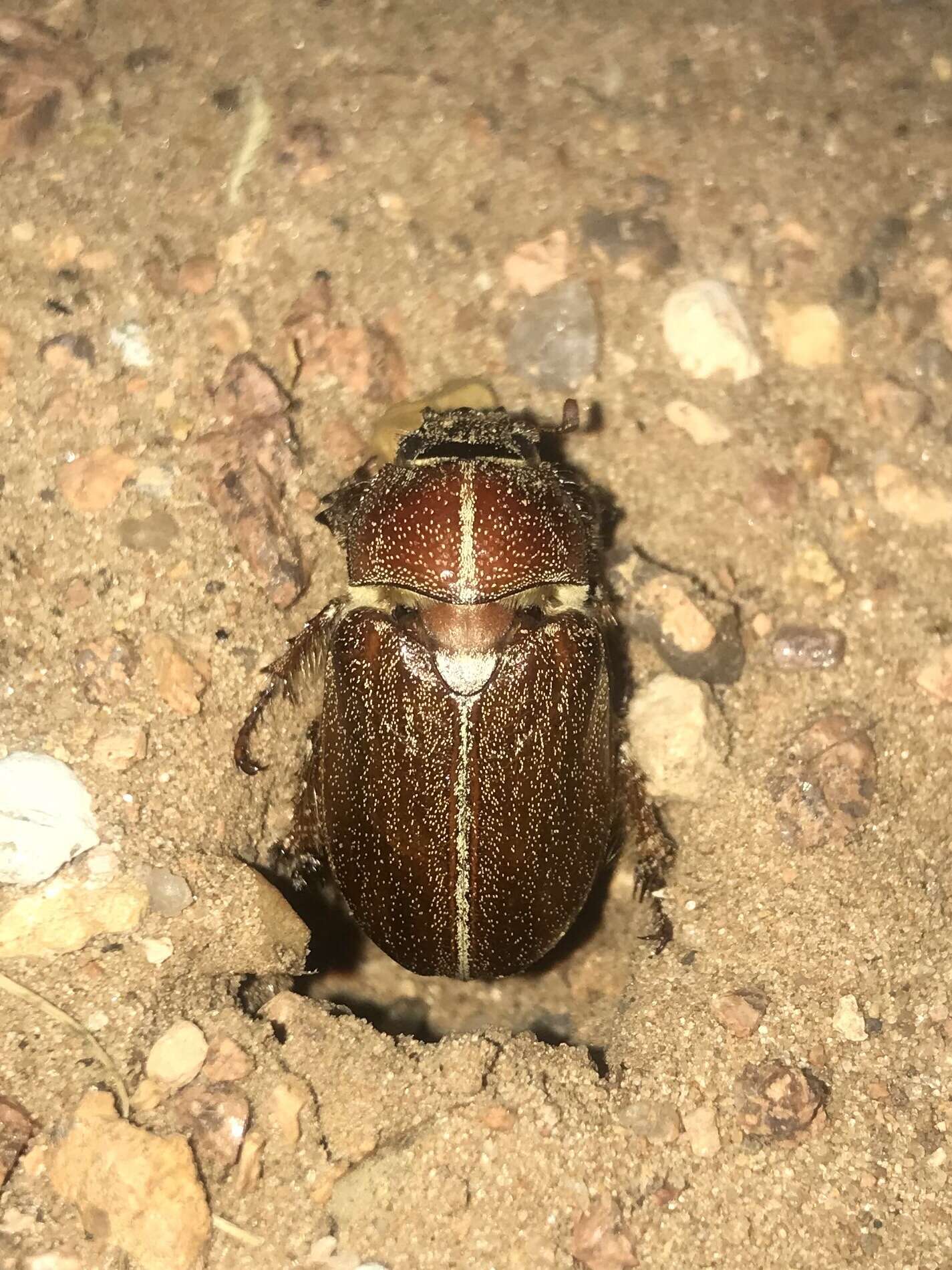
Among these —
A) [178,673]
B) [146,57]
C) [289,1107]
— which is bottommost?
[289,1107]

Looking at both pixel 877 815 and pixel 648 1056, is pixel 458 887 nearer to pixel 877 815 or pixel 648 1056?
pixel 648 1056

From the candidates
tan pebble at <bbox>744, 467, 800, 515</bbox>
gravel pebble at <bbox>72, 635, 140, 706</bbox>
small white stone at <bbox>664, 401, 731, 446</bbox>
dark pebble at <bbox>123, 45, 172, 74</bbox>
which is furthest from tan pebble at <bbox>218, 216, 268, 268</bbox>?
tan pebble at <bbox>744, 467, 800, 515</bbox>

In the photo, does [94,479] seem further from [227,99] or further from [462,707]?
[227,99]

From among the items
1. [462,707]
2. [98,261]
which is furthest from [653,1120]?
[98,261]

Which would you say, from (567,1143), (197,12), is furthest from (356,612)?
(197,12)

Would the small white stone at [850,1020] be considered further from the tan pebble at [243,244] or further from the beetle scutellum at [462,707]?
the tan pebble at [243,244]

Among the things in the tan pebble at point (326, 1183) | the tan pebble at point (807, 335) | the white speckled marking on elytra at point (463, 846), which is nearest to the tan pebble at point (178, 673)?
the white speckled marking on elytra at point (463, 846)

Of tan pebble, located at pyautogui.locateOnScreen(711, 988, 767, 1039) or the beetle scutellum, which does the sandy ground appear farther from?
the beetle scutellum
